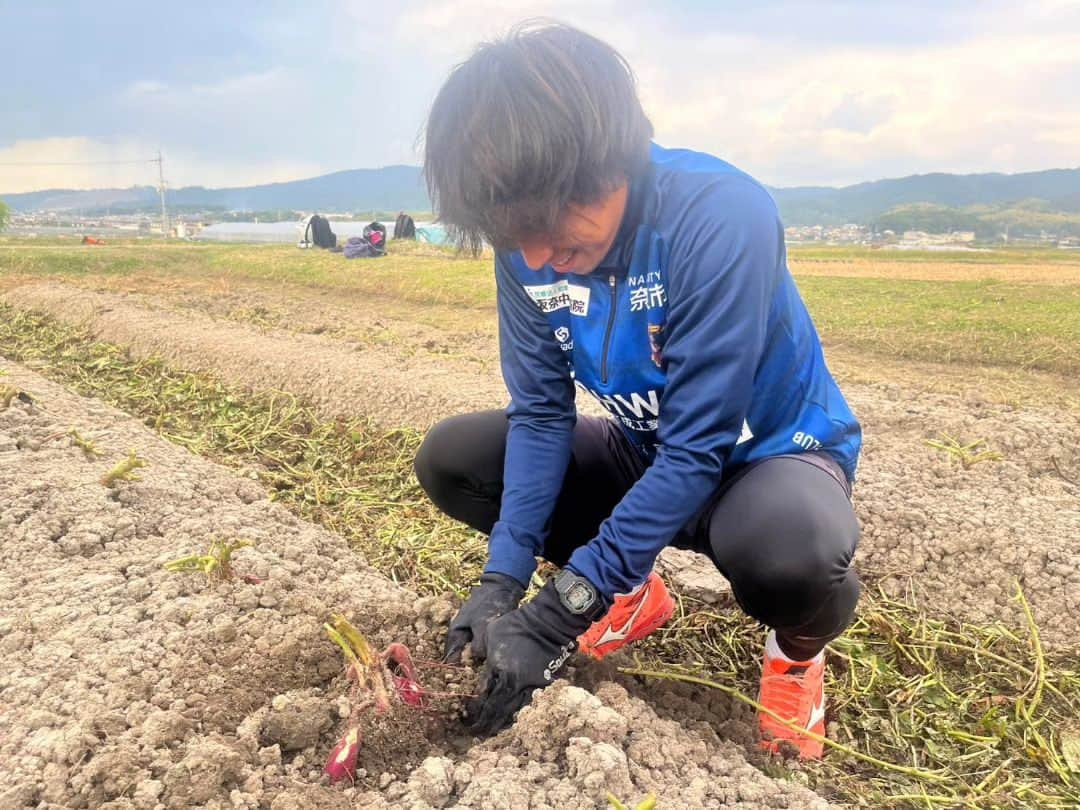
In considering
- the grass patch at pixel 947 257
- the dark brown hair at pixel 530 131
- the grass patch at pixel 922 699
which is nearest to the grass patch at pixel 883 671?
the grass patch at pixel 922 699

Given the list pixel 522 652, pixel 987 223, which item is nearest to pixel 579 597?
pixel 522 652

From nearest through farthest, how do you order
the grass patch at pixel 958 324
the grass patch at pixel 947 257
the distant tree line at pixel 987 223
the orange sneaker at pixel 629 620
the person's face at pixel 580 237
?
1. the person's face at pixel 580 237
2. the orange sneaker at pixel 629 620
3. the grass patch at pixel 958 324
4. the grass patch at pixel 947 257
5. the distant tree line at pixel 987 223

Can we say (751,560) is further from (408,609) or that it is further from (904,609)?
(904,609)

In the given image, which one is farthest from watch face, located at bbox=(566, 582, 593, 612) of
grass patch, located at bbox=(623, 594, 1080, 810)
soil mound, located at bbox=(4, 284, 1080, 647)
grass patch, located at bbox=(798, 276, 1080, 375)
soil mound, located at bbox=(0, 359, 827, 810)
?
grass patch, located at bbox=(798, 276, 1080, 375)

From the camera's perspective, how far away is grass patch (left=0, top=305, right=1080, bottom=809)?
1751 mm

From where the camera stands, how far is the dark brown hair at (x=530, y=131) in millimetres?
1386

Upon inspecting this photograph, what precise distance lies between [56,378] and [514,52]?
515 cm

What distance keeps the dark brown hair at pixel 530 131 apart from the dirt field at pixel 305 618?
0.90 m

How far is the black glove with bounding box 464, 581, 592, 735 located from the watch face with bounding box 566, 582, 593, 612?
0.05 ft

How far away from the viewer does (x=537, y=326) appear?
1955 millimetres

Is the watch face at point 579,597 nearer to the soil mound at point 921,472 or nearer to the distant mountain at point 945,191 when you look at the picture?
the soil mound at point 921,472

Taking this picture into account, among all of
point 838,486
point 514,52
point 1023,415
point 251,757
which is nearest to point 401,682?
point 251,757

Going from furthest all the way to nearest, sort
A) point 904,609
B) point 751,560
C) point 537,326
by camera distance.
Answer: point 904,609
point 537,326
point 751,560

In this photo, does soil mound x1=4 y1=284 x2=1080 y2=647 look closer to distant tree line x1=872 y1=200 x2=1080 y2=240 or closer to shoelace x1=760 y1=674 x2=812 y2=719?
shoelace x1=760 y1=674 x2=812 y2=719
